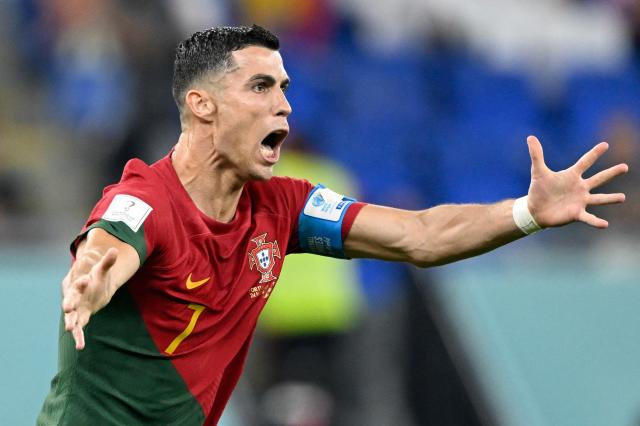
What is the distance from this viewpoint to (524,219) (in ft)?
16.5

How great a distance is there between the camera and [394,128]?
1113 cm

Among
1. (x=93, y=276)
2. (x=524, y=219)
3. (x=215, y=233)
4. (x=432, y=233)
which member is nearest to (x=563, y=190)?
(x=524, y=219)

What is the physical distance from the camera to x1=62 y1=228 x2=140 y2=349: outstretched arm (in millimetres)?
3953

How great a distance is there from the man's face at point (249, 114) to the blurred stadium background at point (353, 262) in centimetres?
379

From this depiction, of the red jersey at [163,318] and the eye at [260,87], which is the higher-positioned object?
the eye at [260,87]

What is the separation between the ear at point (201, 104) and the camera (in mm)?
5273

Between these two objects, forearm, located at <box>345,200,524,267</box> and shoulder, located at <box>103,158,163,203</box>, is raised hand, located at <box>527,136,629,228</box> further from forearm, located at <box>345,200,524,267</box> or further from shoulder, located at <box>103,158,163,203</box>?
shoulder, located at <box>103,158,163,203</box>

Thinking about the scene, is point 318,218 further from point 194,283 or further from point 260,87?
point 194,283

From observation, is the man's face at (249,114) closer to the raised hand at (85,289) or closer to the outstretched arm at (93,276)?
the outstretched arm at (93,276)

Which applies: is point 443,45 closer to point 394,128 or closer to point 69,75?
point 394,128

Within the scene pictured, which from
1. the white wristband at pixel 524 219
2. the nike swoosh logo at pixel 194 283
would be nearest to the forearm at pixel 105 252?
the nike swoosh logo at pixel 194 283

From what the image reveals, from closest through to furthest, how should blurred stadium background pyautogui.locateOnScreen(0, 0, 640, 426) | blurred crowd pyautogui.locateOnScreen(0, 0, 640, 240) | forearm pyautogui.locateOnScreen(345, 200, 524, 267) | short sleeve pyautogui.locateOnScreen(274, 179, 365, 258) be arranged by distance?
forearm pyautogui.locateOnScreen(345, 200, 524, 267) → short sleeve pyautogui.locateOnScreen(274, 179, 365, 258) → blurred stadium background pyautogui.locateOnScreen(0, 0, 640, 426) → blurred crowd pyautogui.locateOnScreen(0, 0, 640, 240)

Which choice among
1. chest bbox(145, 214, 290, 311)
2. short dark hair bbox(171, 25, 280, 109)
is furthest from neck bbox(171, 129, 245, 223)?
short dark hair bbox(171, 25, 280, 109)

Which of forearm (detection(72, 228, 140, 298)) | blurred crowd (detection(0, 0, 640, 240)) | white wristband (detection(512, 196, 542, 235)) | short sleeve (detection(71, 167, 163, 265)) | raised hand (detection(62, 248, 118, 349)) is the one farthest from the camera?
blurred crowd (detection(0, 0, 640, 240))
